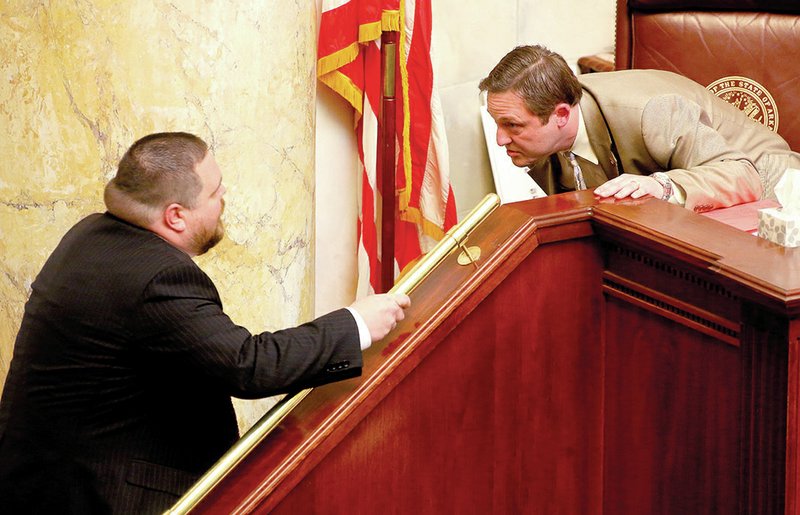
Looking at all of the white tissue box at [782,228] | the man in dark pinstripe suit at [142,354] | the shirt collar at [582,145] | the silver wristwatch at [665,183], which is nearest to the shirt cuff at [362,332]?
the man in dark pinstripe suit at [142,354]

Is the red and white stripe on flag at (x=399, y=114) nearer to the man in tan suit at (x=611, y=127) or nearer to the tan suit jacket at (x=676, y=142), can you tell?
the tan suit jacket at (x=676, y=142)

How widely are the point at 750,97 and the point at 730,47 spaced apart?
19 centimetres

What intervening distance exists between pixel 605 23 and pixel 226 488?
351cm

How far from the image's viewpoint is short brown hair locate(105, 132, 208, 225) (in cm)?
218

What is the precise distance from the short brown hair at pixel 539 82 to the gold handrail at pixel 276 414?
2.72ft

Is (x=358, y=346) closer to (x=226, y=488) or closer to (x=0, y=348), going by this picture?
(x=226, y=488)

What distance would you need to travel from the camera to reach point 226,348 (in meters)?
2.05

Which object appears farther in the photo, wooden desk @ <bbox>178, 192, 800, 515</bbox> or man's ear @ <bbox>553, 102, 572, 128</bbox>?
man's ear @ <bbox>553, 102, 572, 128</bbox>

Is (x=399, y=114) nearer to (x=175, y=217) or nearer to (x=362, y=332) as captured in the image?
(x=175, y=217)

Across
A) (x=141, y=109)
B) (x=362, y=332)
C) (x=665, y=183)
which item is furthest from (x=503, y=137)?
(x=362, y=332)

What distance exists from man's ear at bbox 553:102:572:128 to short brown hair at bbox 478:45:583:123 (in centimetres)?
1

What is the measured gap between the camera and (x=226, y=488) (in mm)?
1981

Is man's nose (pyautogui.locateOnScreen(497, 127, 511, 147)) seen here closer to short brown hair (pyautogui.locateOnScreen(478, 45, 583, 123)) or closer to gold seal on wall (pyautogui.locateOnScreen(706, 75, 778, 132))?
short brown hair (pyautogui.locateOnScreen(478, 45, 583, 123))

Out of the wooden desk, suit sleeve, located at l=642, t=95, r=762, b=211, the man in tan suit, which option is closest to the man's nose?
the man in tan suit
